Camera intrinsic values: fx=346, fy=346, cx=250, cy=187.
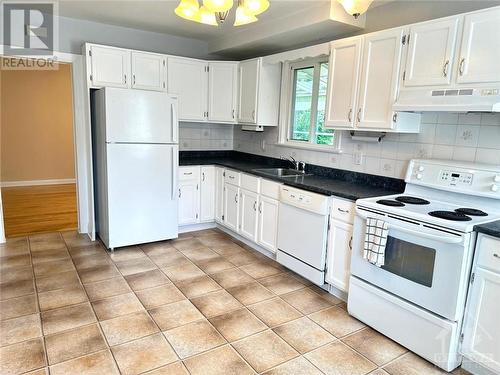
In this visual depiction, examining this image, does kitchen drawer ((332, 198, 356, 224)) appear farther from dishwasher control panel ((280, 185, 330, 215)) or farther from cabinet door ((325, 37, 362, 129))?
cabinet door ((325, 37, 362, 129))

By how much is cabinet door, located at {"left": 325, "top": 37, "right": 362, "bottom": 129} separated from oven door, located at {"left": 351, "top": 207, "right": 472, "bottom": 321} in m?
0.97

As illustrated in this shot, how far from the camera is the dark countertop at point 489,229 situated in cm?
184

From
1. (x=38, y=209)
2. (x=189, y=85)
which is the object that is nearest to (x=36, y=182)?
Result: (x=38, y=209)

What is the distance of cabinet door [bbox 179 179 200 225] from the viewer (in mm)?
4305

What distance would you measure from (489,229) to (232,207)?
2783 mm

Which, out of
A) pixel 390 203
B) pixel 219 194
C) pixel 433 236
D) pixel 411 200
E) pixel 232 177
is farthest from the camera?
pixel 219 194

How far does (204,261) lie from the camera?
11.7 ft

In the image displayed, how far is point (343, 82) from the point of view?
301 centimetres

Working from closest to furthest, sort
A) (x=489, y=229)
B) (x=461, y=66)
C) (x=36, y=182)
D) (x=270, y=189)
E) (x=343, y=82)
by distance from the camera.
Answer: (x=489, y=229)
(x=461, y=66)
(x=343, y=82)
(x=270, y=189)
(x=36, y=182)

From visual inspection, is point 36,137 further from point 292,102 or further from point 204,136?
point 292,102

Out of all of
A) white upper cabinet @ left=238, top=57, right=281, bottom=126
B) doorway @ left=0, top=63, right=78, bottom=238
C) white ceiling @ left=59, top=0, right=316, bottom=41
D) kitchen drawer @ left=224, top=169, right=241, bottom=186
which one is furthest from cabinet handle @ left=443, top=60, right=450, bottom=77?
doorway @ left=0, top=63, right=78, bottom=238

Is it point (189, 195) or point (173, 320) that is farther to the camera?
point (189, 195)

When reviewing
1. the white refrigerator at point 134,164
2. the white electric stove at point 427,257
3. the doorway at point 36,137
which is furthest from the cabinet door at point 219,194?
the doorway at point 36,137

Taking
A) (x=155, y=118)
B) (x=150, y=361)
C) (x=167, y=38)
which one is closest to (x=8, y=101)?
(x=167, y=38)
